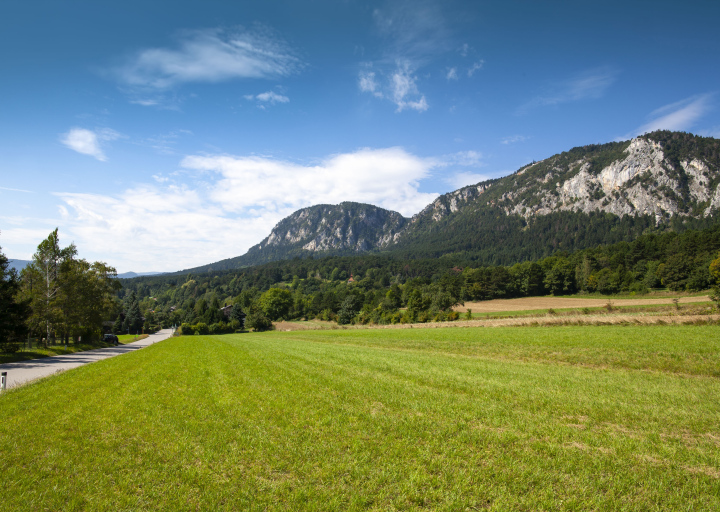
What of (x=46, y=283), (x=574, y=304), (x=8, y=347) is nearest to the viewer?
(x=8, y=347)

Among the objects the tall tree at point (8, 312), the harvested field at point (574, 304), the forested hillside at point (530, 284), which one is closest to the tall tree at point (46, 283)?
the tall tree at point (8, 312)

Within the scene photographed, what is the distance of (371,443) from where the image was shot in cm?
711

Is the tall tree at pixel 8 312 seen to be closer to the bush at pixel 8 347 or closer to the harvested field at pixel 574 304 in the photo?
the bush at pixel 8 347

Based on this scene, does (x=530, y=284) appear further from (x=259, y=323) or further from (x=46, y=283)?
(x=46, y=283)

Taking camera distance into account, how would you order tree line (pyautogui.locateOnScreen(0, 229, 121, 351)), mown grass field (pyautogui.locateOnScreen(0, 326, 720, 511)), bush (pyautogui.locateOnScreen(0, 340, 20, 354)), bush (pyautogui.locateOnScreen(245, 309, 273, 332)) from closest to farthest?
1. mown grass field (pyautogui.locateOnScreen(0, 326, 720, 511))
2. bush (pyautogui.locateOnScreen(0, 340, 20, 354))
3. tree line (pyautogui.locateOnScreen(0, 229, 121, 351))
4. bush (pyautogui.locateOnScreen(245, 309, 273, 332))

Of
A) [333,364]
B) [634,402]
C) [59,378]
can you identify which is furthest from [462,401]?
[59,378]

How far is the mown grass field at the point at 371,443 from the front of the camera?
5137mm

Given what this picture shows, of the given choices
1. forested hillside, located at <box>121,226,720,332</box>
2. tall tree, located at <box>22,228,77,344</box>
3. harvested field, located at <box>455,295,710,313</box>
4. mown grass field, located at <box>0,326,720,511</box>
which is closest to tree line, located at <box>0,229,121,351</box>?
tall tree, located at <box>22,228,77,344</box>

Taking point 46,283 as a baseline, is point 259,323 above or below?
below

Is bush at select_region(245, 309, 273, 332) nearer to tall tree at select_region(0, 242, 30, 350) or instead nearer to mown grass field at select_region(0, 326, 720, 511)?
tall tree at select_region(0, 242, 30, 350)

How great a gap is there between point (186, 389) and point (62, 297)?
36297mm

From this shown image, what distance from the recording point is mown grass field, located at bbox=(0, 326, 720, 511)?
5137 mm

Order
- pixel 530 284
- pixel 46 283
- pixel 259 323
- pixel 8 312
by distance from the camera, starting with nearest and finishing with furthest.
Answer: pixel 8 312 < pixel 46 283 < pixel 259 323 < pixel 530 284

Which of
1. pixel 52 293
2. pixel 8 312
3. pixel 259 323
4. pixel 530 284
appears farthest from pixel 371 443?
pixel 530 284
